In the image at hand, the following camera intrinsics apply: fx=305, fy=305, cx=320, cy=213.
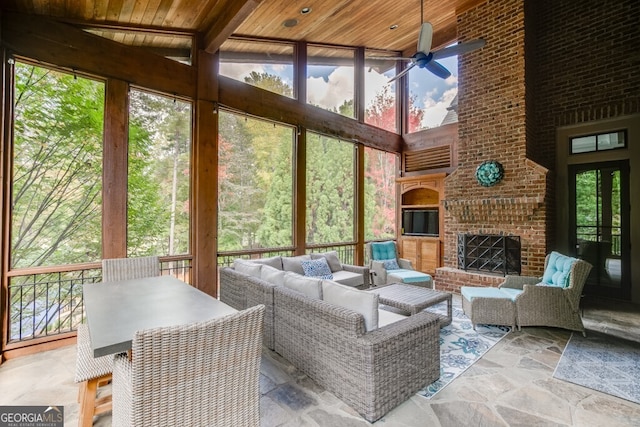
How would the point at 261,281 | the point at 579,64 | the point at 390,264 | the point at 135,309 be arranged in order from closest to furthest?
the point at 135,309
the point at 261,281
the point at 579,64
the point at 390,264

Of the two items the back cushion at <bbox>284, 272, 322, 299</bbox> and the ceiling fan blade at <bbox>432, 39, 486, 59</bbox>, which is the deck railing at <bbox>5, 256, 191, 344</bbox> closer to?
the back cushion at <bbox>284, 272, 322, 299</bbox>

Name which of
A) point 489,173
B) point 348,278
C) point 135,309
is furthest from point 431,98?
point 135,309

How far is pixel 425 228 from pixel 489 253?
187cm

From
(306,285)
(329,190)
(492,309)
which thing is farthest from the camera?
(329,190)

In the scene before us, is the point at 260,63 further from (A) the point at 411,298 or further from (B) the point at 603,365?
(B) the point at 603,365

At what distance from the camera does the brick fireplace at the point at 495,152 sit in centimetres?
497

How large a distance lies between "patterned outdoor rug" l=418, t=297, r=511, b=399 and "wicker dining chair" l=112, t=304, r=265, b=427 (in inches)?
60.6

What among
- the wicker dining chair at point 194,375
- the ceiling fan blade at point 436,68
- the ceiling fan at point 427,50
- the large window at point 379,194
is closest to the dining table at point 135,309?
the wicker dining chair at point 194,375

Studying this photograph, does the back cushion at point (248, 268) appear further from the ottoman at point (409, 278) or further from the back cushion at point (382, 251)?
the back cushion at point (382, 251)

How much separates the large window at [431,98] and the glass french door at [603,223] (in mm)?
2743

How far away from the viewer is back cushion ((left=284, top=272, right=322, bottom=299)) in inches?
106

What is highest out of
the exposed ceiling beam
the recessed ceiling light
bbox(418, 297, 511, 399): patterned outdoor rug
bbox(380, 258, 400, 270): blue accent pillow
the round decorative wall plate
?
the recessed ceiling light

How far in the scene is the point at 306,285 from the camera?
279cm

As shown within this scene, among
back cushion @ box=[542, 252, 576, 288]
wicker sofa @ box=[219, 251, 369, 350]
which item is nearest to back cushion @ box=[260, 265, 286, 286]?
wicker sofa @ box=[219, 251, 369, 350]
